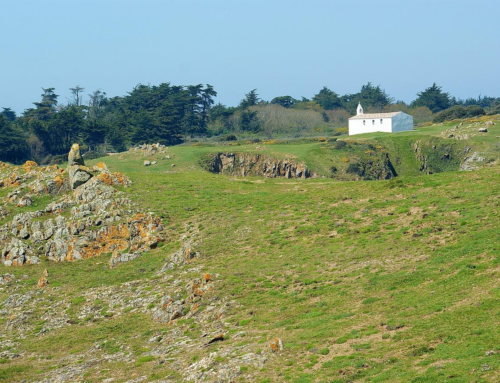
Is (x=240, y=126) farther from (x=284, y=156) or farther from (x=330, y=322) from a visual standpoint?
(x=330, y=322)

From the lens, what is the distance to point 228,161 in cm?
10738

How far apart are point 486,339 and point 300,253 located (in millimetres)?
21408

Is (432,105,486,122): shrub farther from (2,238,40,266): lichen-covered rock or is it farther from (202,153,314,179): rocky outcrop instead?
(2,238,40,266): lichen-covered rock

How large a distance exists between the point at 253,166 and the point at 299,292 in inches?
2571

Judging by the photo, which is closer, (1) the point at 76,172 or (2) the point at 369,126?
(1) the point at 76,172

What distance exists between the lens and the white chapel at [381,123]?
13275cm

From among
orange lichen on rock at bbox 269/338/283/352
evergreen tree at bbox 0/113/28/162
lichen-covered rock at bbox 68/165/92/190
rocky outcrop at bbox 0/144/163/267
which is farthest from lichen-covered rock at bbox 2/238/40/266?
evergreen tree at bbox 0/113/28/162

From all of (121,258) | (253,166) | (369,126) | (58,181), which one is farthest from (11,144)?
(121,258)

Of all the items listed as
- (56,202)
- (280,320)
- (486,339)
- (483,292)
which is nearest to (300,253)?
(280,320)

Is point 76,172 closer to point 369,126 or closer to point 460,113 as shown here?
point 369,126

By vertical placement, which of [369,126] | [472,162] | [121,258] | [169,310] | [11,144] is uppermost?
[369,126]

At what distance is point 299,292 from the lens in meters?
41.5

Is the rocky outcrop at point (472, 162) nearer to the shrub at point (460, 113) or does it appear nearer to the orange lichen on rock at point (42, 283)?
the shrub at point (460, 113)

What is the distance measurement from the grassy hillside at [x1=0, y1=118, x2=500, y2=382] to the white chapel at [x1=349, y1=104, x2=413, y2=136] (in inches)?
2726
